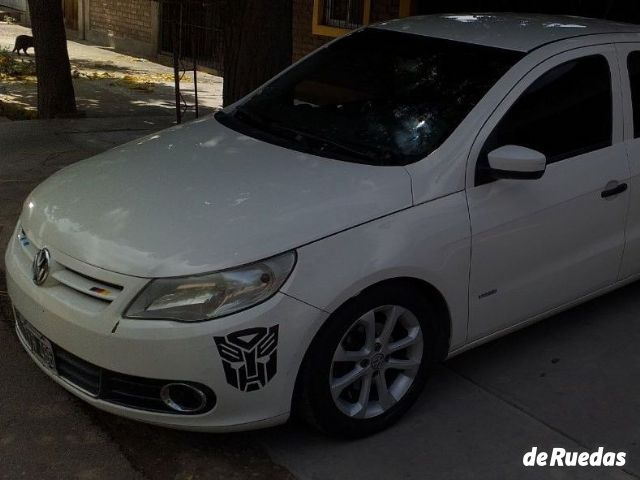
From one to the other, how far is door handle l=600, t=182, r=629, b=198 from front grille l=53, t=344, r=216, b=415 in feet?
7.51

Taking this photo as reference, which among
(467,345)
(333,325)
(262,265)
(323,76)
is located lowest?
(467,345)

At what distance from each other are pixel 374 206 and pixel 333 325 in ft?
1.77

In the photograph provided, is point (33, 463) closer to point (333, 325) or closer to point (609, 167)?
point (333, 325)

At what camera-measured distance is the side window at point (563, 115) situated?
14.0 feet

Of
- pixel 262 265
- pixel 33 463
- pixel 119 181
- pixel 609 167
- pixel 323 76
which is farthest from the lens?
pixel 323 76

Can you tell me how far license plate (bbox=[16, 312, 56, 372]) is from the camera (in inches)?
148

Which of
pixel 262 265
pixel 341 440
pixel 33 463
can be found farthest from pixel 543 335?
pixel 33 463

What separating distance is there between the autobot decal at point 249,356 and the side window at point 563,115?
4.19ft

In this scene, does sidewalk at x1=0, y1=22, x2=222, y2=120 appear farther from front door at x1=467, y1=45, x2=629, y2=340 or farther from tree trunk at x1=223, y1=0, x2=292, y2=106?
front door at x1=467, y1=45, x2=629, y2=340

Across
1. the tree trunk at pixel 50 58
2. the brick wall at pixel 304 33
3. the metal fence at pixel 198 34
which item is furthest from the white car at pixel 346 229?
the metal fence at pixel 198 34

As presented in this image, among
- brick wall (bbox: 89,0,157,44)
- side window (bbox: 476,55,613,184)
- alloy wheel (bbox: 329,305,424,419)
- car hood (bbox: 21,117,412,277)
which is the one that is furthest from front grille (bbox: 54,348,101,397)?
brick wall (bbox: 89,0,157,44)

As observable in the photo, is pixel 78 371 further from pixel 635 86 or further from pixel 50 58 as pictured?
pixel 50 58

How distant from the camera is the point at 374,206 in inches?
149

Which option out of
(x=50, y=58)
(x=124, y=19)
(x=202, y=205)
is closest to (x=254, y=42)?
(x=202, y=205)
